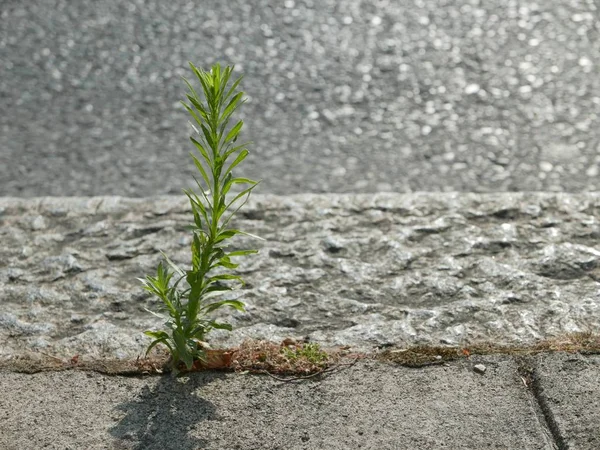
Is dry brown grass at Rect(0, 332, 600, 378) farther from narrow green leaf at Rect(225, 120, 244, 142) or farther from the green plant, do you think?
narrow green leaf at Rect(225, 120, 244, 142)

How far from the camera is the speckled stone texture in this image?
8.60 ft

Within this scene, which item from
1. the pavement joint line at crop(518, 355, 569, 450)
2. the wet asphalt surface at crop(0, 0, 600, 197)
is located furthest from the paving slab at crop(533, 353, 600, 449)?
the wet asphalt surface at crop(0, 0, 600, 197)

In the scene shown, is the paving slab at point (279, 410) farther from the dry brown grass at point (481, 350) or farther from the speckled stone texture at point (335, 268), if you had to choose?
the speckled stone texture at point (335, 268)

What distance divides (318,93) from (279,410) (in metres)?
2.34

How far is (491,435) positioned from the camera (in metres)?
2.19

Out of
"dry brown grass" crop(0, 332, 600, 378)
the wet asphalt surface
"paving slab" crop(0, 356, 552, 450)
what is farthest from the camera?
the wet asphalt surface

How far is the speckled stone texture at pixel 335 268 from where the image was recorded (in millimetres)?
2621

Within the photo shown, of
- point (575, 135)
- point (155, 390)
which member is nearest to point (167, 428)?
point (155, 390)

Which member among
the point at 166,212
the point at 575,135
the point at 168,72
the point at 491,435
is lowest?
the point at 491,435

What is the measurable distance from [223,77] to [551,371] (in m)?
1.10

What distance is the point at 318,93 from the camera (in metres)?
4.38

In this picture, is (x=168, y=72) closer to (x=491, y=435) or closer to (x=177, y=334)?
(x=177, y=334)

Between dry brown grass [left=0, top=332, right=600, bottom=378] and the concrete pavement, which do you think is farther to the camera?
dry brown grass [left=0, top=332, right=600, bottom=378]

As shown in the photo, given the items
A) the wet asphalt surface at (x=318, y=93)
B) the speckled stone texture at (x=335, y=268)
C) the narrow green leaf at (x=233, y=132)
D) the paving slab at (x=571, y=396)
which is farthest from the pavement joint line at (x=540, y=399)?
the wet asphalt surface at (x=318, y=93)
